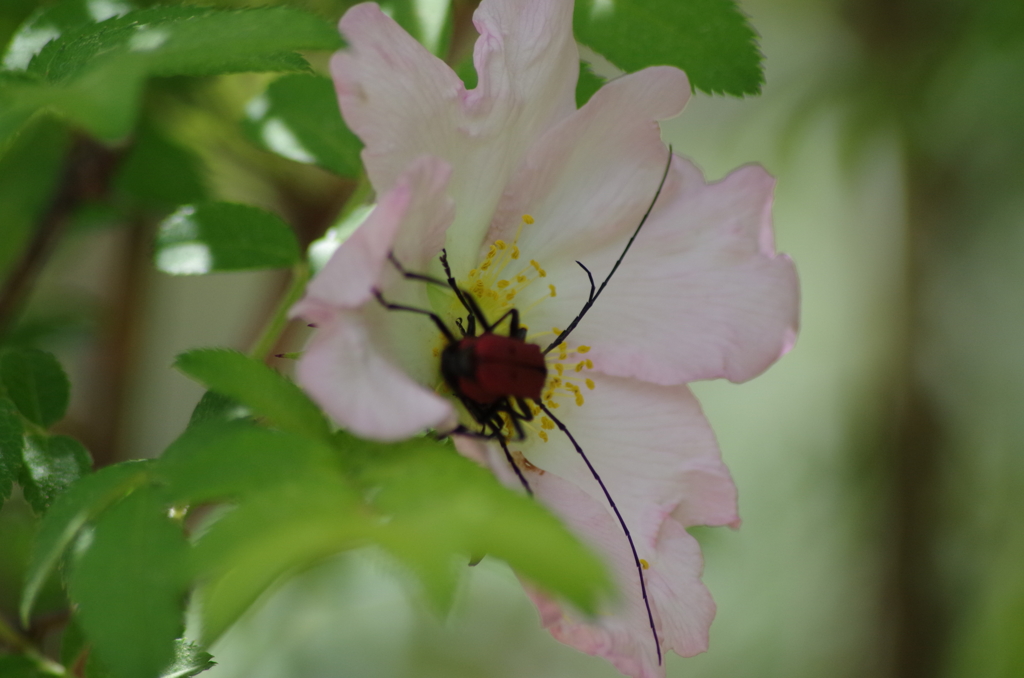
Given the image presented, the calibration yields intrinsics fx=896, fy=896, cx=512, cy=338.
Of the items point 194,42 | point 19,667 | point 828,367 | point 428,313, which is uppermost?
point 194,42

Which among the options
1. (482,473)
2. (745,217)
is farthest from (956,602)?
(482,473)

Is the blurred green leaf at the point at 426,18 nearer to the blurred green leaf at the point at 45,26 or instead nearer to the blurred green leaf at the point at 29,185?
the blurred green leaf at the point at 45,26

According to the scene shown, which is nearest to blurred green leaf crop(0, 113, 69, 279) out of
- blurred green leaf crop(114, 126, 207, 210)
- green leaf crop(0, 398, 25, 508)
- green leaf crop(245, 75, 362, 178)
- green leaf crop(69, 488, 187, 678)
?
blurred green leaf crop(114, 126, 207, 210)

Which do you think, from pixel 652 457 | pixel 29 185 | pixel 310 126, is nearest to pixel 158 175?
pixel 29 185

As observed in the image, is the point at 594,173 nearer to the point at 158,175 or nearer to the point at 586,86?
the point at 586,86

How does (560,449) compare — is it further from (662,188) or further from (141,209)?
(141,209)

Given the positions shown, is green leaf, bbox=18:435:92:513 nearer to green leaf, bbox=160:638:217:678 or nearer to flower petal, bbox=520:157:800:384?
green leaf, bbox=160:638:217:678
